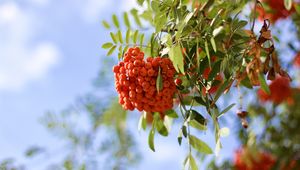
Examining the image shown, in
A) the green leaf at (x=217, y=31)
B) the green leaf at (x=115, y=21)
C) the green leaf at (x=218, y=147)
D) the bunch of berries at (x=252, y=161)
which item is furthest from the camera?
the bunch of berries at (x=252, y=161)

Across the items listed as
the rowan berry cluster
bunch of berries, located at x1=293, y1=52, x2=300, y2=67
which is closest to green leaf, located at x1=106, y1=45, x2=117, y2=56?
the rowan berry cluster

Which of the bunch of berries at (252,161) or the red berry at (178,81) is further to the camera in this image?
the bunch of berries at (252,161)

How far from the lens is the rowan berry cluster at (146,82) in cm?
137

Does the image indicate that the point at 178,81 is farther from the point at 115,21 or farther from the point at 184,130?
the point at 115,21

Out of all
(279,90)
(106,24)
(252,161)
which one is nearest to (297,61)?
(279,90)

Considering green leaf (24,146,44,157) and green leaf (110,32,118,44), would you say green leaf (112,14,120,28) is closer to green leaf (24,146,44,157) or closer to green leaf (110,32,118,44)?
green leaf (110,32,118,44)

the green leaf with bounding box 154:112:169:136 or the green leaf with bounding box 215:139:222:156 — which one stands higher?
the green leaf with bounding box 154:112:169:136

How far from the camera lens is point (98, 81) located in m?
3.78

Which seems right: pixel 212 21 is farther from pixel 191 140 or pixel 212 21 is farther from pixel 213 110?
pixel 191 140

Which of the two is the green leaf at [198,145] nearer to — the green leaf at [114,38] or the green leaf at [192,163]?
the green leaf at [192,163]

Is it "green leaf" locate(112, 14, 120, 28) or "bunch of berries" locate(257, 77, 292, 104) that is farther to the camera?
"bunch of berries" locate(257, 77, 292, 104)

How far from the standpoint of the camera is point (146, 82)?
137 cm

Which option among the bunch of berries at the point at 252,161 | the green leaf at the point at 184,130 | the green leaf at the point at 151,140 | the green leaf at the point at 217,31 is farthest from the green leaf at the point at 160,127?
the bunch of berries at the point at 252,161

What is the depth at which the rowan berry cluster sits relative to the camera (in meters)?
1.37
